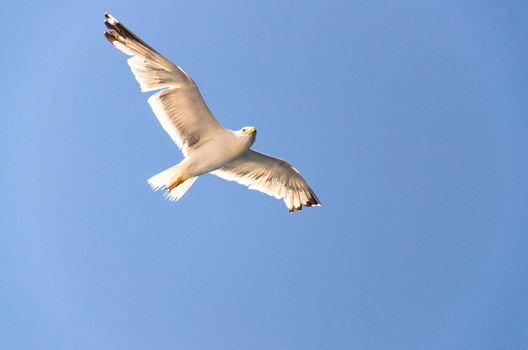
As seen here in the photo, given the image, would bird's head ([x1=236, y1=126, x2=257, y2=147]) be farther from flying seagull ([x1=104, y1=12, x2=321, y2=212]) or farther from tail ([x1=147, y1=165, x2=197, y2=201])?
tail ([x1=147, y1=165, x2=197, y2=201])

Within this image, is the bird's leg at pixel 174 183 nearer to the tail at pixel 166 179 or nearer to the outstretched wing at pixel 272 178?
the tail at pixel 166 179

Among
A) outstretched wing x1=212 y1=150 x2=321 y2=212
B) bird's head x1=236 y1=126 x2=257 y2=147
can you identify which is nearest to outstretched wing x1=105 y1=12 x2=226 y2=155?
bird's head x1=236 y1=126 x2=257 y2=147

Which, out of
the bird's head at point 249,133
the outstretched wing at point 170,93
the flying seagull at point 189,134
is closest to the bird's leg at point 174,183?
the flying seagull at point 189,134

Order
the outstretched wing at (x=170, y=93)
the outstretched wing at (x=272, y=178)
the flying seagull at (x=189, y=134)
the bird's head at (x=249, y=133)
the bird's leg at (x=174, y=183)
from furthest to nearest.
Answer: the outstretched wing at (x=272, y=178) → the bird's leg at (x=174, y=183) → the bird's head at (x=249, y=133) → the flying seagull at (x=189, y=134) → the outstretched wing at (x=170, y=93)

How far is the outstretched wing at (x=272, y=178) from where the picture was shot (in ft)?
35.8

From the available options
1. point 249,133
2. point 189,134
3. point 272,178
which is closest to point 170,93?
point 189,134

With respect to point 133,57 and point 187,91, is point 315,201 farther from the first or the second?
point 133,57

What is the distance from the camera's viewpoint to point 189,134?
33.3 ft

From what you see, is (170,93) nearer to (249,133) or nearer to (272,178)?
(249,133)

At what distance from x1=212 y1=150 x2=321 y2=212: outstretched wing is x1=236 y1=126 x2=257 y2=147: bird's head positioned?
906 mm

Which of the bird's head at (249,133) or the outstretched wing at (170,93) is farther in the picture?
the bird's head at (249,133)

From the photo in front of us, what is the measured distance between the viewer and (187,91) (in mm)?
9586

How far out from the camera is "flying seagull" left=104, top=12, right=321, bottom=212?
30.1 feet

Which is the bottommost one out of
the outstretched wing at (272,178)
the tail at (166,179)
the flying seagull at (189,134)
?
the tail at (166,179)
